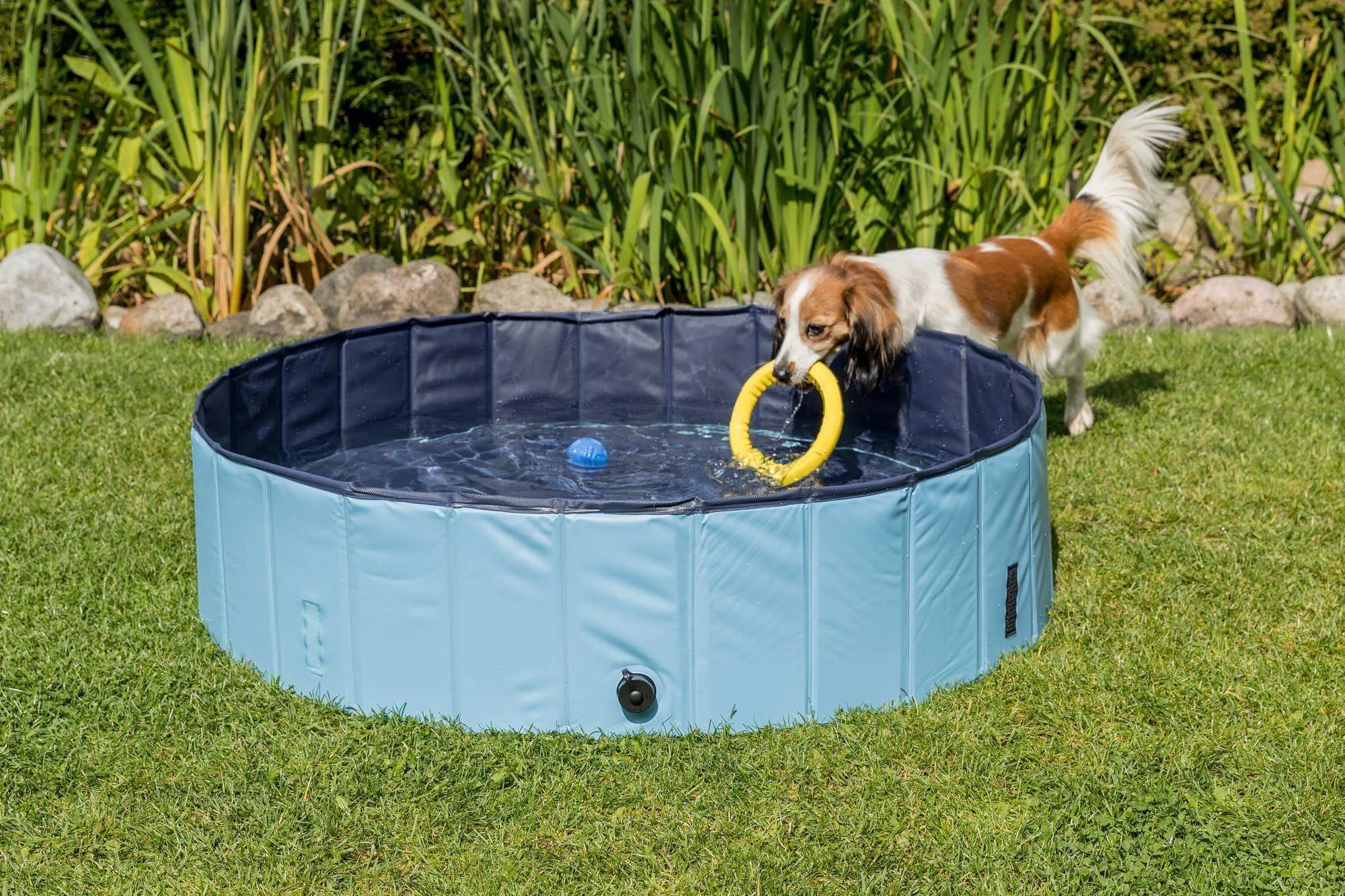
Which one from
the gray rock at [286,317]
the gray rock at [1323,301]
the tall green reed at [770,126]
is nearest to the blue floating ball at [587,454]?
the tall green reed at [770,126]

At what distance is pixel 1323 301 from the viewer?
25.8 ft

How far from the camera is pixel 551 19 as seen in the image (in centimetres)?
753

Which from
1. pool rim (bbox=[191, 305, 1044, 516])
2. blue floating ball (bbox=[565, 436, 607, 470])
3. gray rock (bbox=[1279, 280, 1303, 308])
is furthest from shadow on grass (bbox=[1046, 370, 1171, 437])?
pool rim (bbox=[191, 305, 1044, 516])

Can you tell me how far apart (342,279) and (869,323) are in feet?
12.5

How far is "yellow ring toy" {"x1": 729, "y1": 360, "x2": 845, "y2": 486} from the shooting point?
16.6 feet

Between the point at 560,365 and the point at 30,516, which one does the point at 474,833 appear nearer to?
the point at 30,516

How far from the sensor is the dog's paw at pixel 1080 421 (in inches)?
249

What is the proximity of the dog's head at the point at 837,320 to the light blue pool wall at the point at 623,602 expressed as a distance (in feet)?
4.25

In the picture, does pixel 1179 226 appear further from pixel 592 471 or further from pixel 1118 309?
pixel 592 471

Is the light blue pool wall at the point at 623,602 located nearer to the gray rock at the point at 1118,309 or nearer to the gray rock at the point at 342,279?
the gray rock at the point at 342,279

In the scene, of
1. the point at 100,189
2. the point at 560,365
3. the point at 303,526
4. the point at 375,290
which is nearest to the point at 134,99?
the point at 100,189

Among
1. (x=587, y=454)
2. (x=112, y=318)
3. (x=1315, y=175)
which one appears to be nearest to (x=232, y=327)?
(x=112, y=318)

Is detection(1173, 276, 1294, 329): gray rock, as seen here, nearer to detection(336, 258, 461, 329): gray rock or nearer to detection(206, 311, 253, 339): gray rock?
detection(336, 258, 461, 329): gray rock

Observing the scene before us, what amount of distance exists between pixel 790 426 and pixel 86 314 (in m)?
3.99
